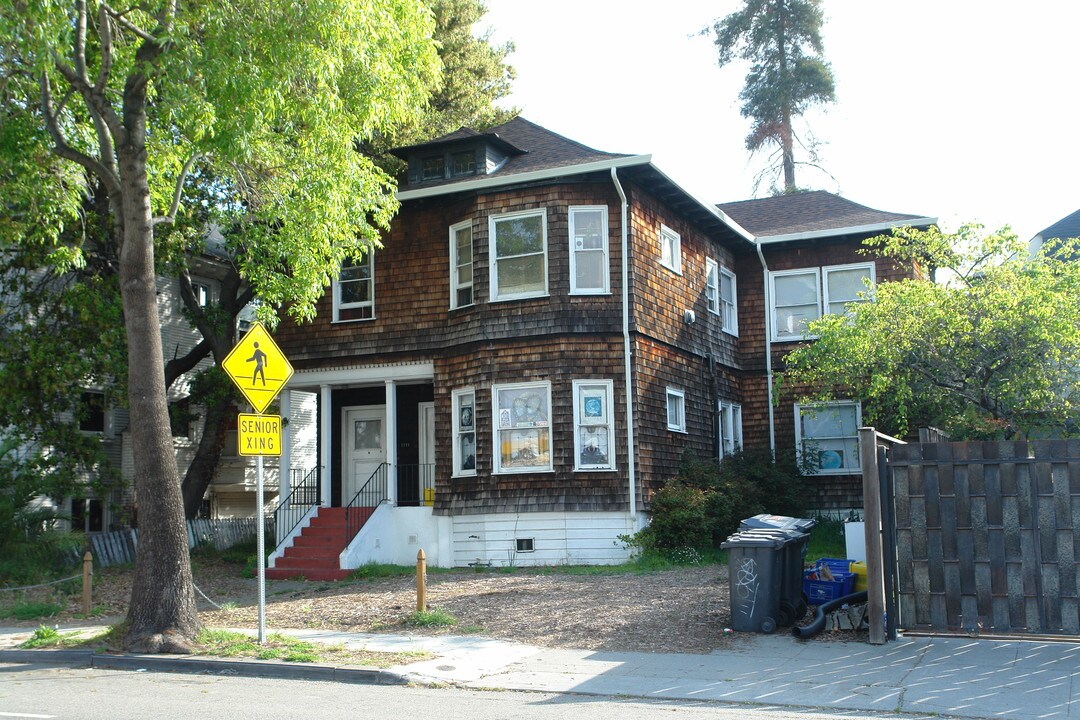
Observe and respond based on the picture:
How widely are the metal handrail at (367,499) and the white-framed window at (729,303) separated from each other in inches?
329

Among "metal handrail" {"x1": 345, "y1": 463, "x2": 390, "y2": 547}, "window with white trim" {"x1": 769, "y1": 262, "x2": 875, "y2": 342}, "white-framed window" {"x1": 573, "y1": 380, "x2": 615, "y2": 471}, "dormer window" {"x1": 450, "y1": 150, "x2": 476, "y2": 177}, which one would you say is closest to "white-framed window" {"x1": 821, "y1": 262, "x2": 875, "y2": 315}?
"window with white trim" {"x1": 769, "y1": 262, "x2": 875, "y2": 342}

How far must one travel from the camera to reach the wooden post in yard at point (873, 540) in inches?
399

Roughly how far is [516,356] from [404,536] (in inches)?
159

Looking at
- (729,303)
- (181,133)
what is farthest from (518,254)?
(729,303)

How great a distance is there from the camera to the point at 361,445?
22469 mm

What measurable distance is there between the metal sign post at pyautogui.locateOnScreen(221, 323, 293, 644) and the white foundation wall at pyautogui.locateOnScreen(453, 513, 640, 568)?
7.42 meters

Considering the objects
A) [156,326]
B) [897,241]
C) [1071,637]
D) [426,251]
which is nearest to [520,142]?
[426,251]

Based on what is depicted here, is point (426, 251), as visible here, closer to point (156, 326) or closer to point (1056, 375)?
point (156, 326)

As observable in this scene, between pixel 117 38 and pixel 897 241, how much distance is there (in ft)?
42.2

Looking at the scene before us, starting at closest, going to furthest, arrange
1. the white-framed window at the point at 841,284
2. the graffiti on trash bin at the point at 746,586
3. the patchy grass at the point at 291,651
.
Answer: the patchy grass at the point at 291,651 < the graffiti on trash bin at the point at 746,586 < the white-framed window at the point at 841,284

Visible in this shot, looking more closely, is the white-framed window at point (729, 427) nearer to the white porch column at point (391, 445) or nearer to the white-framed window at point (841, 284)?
the white-framed window at point (841, 284)

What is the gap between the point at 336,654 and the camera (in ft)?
35.3

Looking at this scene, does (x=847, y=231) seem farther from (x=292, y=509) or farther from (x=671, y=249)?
(x=292, y=509)

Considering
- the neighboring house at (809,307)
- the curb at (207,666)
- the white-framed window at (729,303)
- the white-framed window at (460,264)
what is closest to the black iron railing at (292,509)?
the white-framed window at (460,264)
